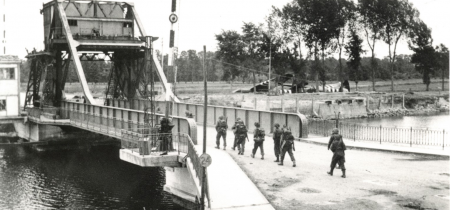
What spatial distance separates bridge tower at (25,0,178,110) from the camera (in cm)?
4184

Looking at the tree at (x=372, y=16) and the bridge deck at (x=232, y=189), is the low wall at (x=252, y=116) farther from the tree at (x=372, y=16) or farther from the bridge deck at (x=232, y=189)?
the tree at (x=372, y=16)

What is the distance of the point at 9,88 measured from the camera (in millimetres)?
47062

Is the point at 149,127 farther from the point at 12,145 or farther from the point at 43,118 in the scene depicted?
the point at 12,145

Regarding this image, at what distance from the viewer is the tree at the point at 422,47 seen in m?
80.7

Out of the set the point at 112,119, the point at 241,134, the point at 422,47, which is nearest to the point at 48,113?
the point at 112,119

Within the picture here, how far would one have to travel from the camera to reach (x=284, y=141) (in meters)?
21.2

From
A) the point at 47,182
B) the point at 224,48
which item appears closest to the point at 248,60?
the point at 224,48

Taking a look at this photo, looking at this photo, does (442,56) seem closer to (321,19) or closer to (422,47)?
(422,47)

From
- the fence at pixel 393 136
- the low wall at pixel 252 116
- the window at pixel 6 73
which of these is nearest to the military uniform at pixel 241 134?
Answer: the low wall at pixel 252 116

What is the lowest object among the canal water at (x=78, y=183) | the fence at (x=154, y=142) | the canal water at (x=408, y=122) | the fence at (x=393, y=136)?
the canal water at (x=78, y=183)

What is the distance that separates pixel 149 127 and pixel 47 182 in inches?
374

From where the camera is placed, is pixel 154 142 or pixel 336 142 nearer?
pixel 336 142

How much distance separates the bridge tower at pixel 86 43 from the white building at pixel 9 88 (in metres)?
1.22

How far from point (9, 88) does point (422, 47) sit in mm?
61720
